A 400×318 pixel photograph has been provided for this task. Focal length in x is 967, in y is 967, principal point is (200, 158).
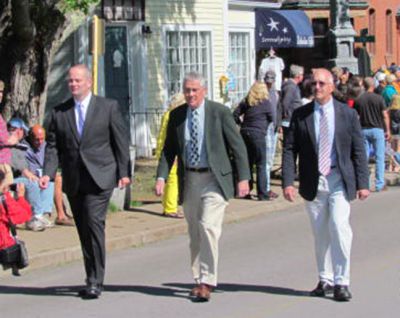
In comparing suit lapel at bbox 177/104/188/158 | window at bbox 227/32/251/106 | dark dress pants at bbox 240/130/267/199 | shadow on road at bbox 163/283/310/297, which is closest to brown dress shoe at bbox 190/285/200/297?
shadow on road at bbox 163/283/310/297

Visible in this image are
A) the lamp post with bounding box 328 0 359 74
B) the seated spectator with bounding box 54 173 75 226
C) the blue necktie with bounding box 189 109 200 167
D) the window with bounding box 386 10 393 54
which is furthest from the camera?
the window with bounding box 386 10 393 54

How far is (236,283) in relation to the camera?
9117 mm

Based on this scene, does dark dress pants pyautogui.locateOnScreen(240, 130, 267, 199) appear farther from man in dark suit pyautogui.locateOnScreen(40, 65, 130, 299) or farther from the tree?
man in dark suit pyautogui.locateOnScreen(40, 65, 130, 299)

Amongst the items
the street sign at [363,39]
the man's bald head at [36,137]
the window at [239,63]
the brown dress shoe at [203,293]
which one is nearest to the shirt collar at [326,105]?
the brown dress shoe at [203,293]

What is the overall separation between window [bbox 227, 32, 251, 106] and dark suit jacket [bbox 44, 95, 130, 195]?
48.8 feet

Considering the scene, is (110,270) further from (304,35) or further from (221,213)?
(304,35)

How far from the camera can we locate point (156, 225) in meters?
12.4

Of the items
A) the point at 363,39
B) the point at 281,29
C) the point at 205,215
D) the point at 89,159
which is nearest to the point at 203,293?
the point at 205,215

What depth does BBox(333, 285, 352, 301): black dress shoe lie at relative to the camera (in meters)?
8.08

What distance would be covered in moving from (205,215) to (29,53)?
7607 mm

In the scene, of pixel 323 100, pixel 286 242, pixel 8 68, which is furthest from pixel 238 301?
pixel 8 68

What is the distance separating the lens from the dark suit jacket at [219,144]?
8266 millimetres

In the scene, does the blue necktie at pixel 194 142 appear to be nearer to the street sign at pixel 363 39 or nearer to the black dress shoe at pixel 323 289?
the black dress shoe at pixel 323 289

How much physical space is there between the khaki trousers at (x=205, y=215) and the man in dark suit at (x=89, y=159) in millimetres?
612
